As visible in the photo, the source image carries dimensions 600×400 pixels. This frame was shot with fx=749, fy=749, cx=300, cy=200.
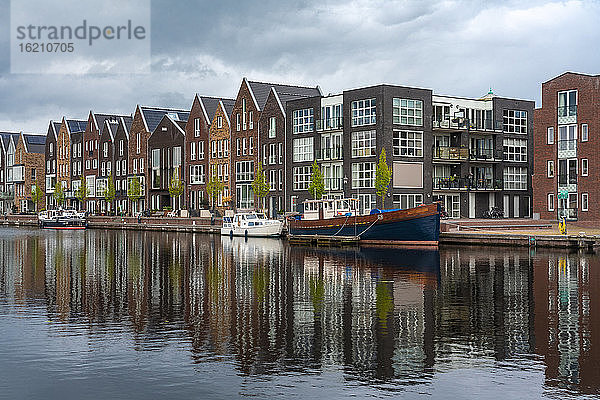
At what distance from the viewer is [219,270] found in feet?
124

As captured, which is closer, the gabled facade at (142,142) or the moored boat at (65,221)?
the moored boat at (65,221)

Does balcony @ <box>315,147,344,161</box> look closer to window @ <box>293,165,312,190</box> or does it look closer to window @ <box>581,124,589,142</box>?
window @ <box>293,165,312,190</box>

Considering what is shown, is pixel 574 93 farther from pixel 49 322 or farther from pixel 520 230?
pixel 49 322

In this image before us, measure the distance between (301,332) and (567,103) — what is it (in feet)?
175

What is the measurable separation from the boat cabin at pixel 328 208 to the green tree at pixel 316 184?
30.3 ft

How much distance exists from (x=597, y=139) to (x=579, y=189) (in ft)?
14.9

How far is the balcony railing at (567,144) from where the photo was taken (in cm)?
6631

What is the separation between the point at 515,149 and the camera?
83.1m

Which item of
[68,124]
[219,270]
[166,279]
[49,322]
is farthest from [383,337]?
[68,124]

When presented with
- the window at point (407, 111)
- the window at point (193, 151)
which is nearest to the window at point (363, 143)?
the window at point (407, 111)

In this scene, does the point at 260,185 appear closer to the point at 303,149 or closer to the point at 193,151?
the point at 303,149

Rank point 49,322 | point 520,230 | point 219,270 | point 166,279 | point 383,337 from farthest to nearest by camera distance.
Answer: point 520,230 < point 219,270 < point 166,279 < point 49,322 < point 383,337

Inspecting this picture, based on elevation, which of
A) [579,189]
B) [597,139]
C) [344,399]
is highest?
[597,139]

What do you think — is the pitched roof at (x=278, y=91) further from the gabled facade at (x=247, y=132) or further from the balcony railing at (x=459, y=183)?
the balcony railing at (x=459, y=183)
